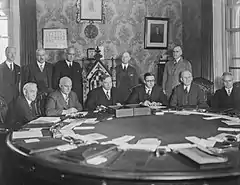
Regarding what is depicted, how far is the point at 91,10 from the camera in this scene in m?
7.52

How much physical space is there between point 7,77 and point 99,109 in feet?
7.70

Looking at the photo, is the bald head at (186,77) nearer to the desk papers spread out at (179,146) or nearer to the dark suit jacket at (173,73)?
the dark suit jacket at (173,73)

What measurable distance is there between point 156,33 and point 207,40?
53.8 inches

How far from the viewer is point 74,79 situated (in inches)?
259

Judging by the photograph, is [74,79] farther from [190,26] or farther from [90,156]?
[90,156]

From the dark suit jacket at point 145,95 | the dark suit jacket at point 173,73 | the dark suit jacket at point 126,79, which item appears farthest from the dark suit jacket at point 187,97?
the dark suit jacket at point 126,79

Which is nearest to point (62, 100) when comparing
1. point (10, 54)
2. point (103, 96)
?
point (103, 96)

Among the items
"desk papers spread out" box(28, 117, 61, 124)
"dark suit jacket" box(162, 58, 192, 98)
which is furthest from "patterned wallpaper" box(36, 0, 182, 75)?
"desk papers spread out" box(28, 117, 61, 124)

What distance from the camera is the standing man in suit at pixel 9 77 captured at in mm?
6211

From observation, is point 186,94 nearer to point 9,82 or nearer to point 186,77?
point 186,77

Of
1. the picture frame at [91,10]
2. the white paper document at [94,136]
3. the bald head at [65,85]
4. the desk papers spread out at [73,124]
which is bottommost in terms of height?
the white paper document at [94,136]

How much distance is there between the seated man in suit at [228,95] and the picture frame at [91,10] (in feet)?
9.83

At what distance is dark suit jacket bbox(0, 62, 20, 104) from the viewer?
6.23 metres

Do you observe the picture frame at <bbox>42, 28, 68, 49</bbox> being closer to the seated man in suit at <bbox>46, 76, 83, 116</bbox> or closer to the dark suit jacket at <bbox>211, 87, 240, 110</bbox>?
the seated man in suit at <bbox>46, 76, 83, 116</bbox>
